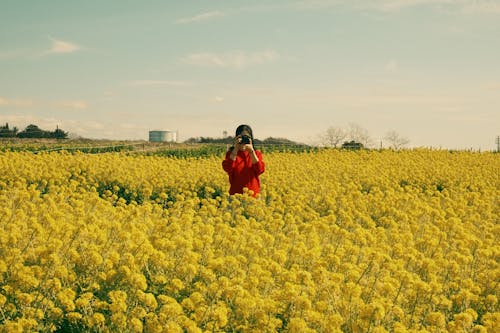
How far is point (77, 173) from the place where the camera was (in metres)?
15.3

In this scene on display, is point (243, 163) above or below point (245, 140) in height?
below

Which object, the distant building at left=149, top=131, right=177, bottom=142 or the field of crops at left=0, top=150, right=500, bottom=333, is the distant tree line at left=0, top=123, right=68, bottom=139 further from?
the field of crops at left=0, top=150, right=500, bottom=333

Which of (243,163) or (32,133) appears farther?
(32,133)

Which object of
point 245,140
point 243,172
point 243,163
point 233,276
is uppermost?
point 245,140

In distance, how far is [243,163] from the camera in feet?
33.2

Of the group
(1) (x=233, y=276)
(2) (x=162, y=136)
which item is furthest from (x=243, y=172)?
(2) (x=162, y=136)

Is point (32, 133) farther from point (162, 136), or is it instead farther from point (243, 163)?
point (243, 163)

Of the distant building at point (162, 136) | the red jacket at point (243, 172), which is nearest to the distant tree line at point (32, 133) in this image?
the distant building at point (162, 136)

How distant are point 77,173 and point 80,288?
32.9ft

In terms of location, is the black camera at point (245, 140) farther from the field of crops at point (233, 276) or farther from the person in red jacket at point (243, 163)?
the field of crops at point (233, 276)

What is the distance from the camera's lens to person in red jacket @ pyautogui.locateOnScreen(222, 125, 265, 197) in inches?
380

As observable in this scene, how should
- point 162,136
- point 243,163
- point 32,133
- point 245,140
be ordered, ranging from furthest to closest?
point 162,136
point 32,133
point 243,163
point 245,140

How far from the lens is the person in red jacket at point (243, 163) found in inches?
380

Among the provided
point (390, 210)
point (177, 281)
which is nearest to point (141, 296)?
point (177, 281)
